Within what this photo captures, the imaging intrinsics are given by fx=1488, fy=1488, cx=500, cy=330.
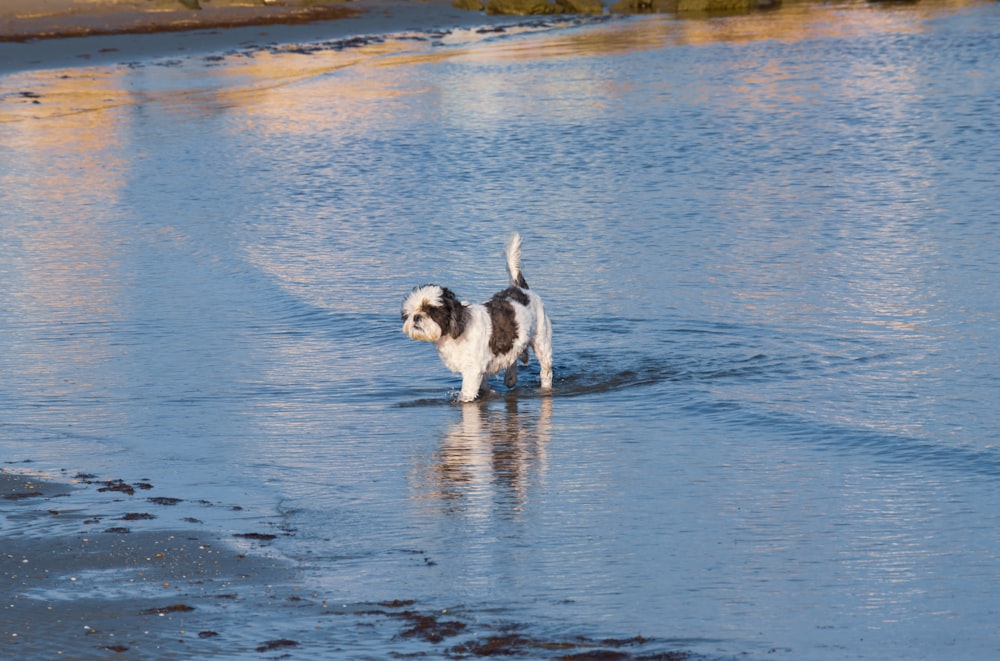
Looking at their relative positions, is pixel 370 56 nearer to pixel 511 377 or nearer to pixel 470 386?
pixel 511 377

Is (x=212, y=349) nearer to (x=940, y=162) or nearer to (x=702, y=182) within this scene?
(x=702, y=182)

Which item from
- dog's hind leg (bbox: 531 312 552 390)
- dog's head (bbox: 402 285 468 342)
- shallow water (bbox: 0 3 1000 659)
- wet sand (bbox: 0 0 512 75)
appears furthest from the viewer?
wet sand (bbox: 0 0 512 75)

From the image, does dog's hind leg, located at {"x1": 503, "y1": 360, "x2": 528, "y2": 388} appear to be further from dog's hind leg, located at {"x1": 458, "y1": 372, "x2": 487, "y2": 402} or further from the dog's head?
the dog's head

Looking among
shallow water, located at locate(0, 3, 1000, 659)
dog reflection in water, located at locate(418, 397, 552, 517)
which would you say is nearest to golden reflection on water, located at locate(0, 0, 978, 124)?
shallow water, located at locate(0, 3, 1000, 659)

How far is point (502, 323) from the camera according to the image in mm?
9477

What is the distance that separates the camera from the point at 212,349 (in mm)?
10961

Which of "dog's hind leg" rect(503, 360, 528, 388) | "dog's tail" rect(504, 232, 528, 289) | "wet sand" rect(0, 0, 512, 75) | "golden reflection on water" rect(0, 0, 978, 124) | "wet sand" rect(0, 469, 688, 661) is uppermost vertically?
"wet sand" rect(0, 0, 512, 75)

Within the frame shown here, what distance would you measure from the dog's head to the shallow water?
0.58 m

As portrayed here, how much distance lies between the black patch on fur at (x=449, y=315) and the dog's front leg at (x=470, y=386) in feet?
1.15

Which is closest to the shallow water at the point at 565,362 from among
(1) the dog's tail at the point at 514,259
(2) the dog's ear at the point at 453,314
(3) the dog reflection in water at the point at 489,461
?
(3) the dog reflection in water at the point at 489,461

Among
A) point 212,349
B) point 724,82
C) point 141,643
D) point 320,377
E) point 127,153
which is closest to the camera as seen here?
point 141,643

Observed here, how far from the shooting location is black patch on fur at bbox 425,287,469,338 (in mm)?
8898

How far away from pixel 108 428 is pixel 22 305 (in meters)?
4.16

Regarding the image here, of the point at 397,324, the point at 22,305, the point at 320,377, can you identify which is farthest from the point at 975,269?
the point at 22,305
